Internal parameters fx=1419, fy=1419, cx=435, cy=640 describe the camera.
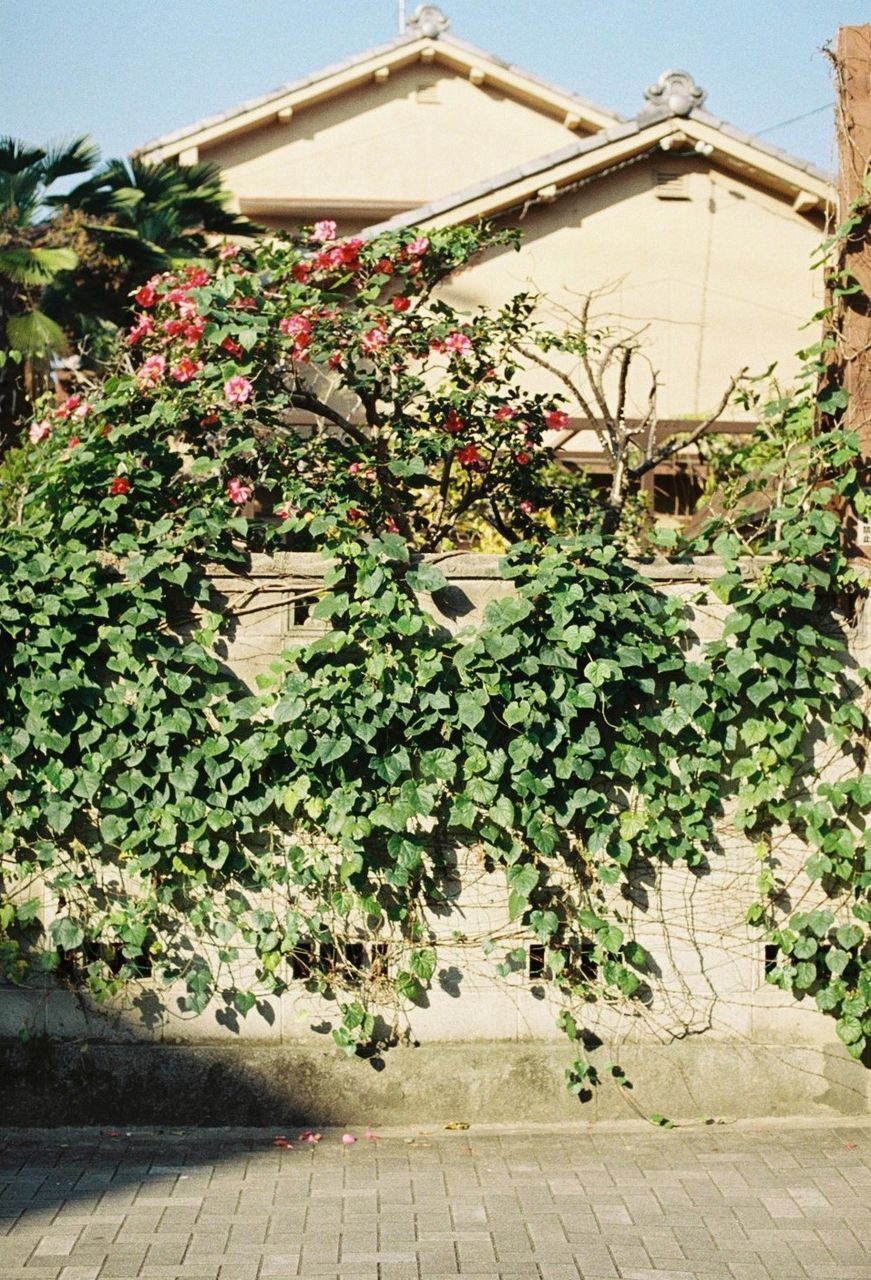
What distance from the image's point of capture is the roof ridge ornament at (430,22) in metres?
23.1

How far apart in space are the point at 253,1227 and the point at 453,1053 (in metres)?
1.30

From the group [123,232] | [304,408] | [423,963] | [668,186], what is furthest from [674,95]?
[423,963]

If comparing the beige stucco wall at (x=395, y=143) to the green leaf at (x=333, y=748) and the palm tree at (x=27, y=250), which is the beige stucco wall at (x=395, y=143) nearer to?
the palm tree at (x=27, y=250)

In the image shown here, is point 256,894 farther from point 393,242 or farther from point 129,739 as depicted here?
point 393,242

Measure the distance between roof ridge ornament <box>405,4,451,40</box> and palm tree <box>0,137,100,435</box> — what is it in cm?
903

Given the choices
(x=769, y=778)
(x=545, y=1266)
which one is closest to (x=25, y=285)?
(x=769, y=778)

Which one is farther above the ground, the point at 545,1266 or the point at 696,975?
the point at 696,975

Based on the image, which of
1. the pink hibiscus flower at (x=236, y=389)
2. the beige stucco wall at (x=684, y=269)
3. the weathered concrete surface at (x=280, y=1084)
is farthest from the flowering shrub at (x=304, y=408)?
the beige stucco wall at (x=684, y=269)

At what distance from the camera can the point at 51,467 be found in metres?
6.14

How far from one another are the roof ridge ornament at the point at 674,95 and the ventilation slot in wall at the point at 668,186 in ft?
Answer: 2.33

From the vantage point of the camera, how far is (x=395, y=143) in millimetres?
23516

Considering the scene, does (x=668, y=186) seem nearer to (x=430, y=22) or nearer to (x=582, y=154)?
(x=582, y=154)

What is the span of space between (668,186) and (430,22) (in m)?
8.45

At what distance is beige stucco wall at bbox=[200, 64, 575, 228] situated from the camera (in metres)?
23.4
